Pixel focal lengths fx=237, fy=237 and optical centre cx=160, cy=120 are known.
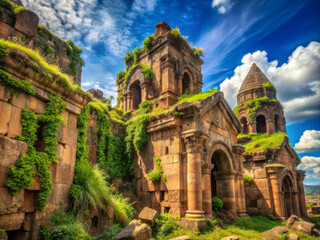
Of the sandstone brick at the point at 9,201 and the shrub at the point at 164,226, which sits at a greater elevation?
the sandstone brick at the point at 9,201

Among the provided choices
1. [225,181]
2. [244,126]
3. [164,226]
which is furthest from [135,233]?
[244,126]

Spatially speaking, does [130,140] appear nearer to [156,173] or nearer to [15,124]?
[156,173]

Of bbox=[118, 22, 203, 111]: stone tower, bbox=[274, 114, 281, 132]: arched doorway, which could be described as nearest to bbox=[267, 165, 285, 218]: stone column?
bbox=[118, 22, 203, 111]: stone tower

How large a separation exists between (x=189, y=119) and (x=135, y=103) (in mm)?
6731

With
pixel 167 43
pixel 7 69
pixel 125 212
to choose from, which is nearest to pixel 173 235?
pixel 125 212

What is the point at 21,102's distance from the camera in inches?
227

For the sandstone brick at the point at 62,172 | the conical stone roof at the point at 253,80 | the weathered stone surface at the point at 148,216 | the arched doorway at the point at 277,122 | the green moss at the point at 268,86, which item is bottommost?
the weathered stone surface at the point at 148,216

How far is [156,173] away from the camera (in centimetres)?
1004

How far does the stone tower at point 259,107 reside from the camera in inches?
937

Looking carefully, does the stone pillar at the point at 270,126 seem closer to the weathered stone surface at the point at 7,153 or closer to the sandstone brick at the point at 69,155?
the sandstone brick at the point at 69,155

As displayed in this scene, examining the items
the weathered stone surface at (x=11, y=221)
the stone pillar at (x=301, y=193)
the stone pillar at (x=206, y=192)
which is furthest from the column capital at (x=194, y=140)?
the stone pillar at (x=301, y=193)

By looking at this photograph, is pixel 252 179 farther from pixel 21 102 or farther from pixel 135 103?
pixel 21 102

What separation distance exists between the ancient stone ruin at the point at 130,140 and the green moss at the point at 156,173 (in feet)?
0.14

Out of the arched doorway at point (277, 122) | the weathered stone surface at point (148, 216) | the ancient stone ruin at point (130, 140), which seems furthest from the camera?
the arched doorway at point (277, 122)
